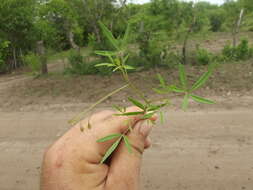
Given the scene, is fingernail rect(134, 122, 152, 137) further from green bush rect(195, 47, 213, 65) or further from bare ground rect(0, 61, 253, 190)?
green bush rect(195, 47, 213, 65)

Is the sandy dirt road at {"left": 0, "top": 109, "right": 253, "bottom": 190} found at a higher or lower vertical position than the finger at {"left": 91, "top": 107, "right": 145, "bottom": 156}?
lower

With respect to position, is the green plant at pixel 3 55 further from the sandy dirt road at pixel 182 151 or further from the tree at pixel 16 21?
the sandy dirt road at pixel 182 151

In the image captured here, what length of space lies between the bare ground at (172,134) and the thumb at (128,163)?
6.40 feet

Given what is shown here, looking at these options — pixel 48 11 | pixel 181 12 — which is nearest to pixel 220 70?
pixel 181 12

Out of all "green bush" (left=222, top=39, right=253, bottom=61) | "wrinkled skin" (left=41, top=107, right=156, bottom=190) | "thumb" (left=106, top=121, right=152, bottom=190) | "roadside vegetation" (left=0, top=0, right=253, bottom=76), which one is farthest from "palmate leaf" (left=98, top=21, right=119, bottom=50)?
"green bush" (left=222, top=39, right=253, bottom=61)

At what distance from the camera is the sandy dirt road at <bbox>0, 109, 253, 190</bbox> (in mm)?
3256

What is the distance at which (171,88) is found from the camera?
0.86m

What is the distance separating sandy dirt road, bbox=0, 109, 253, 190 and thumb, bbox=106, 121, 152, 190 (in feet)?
6.40

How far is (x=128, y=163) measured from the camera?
1449 mm

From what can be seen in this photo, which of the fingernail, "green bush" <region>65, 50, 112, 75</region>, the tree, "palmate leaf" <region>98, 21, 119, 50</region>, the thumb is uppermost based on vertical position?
the tree

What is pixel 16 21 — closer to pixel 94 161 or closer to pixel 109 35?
pixel 94 161

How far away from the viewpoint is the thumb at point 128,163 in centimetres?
140

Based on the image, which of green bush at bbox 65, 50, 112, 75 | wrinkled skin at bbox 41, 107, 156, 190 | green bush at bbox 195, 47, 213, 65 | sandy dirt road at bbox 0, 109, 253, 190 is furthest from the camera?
green bush at bbox 195, 47, 213, 65

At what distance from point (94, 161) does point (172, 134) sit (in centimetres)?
298
